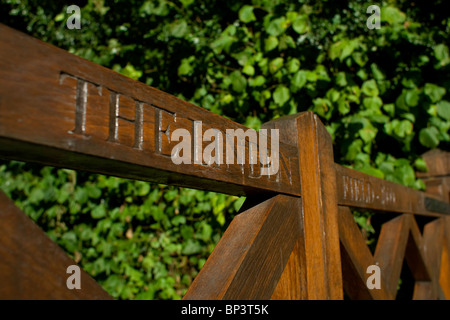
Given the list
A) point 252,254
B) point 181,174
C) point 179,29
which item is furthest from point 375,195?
point 179,29

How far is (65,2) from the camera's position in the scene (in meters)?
2.28

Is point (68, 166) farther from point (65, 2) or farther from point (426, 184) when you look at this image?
point (65, 2)

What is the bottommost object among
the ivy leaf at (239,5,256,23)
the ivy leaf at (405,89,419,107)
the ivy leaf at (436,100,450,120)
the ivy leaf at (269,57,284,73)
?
the ivy leaf at (436,100,450,120)

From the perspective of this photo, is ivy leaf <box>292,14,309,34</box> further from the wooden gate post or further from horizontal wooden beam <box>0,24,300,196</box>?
horizontal wooden beam <box>0,24,300,196</box>

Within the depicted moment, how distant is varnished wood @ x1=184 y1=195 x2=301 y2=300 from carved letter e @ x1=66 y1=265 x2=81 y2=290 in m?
0.18

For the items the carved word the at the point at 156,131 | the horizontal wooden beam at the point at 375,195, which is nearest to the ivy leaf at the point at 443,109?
the horizontal wooden beam at the point at 375,195

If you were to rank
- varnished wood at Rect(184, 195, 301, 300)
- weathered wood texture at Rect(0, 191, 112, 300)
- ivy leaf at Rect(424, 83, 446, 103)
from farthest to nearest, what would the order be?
ivy leaf at Rect(424, 83, 446, 103)
varnished wood at Rect(184, 195, 301, 300)
weathered wood texture at Rect(0, 191, 112, 300)

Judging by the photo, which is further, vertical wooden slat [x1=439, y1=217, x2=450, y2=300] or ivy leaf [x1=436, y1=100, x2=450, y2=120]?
vertical wooden slat [x1=439, y1=217, x2=450, y2=300]

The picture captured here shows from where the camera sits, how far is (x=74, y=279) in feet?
1.12

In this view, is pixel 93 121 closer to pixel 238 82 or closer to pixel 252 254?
pixel 252 254

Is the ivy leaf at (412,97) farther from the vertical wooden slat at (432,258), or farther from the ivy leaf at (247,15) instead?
the ivy leaf at (247,15)

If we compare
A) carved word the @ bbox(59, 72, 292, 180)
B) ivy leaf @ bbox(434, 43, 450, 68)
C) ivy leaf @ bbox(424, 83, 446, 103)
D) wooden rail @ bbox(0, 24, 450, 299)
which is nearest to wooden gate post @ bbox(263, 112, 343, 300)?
wooden rail @ bbox(0, 24, 450, 299)

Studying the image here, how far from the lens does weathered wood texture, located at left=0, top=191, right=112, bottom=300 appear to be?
30cm

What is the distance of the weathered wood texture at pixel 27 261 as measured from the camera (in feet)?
0.97
